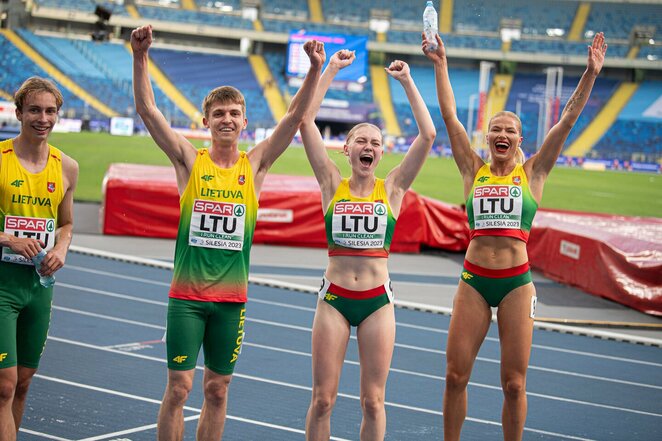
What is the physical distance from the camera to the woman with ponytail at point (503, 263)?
432cm

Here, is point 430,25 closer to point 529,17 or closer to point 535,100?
point 535,100

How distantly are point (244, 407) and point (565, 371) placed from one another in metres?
3.11

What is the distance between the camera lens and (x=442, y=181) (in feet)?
95.8

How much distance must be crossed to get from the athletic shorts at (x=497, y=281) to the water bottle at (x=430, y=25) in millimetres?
1180

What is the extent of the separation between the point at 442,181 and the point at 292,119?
25.5m

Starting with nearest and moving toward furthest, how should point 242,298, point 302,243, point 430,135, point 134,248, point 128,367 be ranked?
point 242,298 < point 430,135 < point 128,367 < point 134,248 < point 302,243

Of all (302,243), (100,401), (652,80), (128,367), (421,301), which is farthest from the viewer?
(652,80)

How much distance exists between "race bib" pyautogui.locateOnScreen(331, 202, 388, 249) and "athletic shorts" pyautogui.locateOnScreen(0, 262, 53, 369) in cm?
139

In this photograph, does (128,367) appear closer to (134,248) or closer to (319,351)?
(319,351)

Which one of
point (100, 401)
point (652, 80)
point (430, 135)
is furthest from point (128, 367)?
point (652, 80)

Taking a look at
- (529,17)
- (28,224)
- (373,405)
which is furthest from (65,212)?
(529,17)

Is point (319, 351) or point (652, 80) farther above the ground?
point (652, 80)

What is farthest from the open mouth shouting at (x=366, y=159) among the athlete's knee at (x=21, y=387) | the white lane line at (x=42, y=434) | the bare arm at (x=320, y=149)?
the white lane line at (x=42, y=434)

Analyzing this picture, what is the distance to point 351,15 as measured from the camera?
52.9 m
